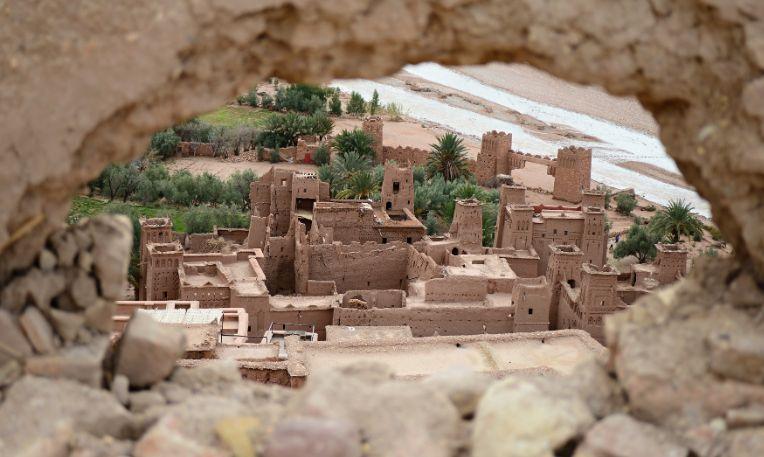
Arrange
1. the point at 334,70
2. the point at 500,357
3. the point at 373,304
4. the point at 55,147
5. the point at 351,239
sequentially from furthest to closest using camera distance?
the point at 351,239, the point at 373,304, the point at 500,357, the point at 334,70, the point at 55,147

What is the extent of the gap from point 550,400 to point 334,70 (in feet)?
8.84

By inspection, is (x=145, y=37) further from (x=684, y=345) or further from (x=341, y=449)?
(x=684, y=345)

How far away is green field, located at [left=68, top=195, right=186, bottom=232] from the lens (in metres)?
38.5

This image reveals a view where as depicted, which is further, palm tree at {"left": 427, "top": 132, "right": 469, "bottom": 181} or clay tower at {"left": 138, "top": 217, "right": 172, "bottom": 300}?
palm tree at {"left": 427, "top": 132, "right": 469, "bottom": 181}

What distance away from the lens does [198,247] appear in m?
31.4

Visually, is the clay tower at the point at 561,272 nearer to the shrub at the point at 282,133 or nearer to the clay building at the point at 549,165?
the clay building at the point at 549,165

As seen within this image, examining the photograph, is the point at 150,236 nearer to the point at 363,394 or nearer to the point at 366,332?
the point at 366,332

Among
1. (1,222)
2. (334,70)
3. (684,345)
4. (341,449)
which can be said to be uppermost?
(334,70)

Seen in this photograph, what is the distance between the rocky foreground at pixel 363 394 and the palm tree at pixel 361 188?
3153 cm

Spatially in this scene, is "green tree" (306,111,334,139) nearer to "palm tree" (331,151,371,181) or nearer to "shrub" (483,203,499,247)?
"palm tree" (331,151,371,181)

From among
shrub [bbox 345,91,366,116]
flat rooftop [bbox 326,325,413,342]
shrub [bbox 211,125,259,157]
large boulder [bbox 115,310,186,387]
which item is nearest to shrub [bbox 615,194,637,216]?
shrub [bbox 211,125,259,157]

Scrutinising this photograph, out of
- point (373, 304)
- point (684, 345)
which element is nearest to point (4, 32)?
point (684, 345)

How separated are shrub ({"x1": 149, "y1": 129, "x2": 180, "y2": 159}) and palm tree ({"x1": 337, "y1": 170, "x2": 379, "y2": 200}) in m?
15.7

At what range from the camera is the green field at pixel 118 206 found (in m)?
38.5
